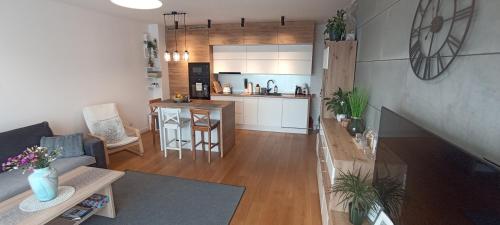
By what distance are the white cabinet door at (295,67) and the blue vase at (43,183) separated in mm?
4384

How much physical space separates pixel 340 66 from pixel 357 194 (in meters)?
2.02

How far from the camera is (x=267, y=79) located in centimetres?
584

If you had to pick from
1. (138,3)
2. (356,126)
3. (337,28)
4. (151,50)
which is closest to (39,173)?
(138,3)

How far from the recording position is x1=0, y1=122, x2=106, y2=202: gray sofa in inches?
89.7

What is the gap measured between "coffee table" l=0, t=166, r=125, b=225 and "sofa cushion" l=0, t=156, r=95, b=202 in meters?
0.26

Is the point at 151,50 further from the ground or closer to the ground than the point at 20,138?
further from the ground

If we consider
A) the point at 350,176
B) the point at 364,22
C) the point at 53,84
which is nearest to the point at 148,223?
the point at 350,176

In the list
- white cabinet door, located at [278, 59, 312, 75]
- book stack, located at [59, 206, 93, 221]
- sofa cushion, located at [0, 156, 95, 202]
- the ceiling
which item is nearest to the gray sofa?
sofa cushion, located at [0, 156, 95, 202]

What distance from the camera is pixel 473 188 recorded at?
28.3 inches

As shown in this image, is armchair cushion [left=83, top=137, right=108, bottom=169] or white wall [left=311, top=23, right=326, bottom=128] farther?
white wall [left=311, top=23, right=326, bottom=128]

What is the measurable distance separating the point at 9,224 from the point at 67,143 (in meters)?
1.53

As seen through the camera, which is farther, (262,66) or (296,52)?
(262,66)

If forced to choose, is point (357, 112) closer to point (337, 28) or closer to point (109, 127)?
point (337, 28)

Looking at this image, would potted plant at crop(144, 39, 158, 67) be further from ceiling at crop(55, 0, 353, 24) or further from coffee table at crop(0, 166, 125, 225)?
coffee table at crop(0, 166, 125, 225)
